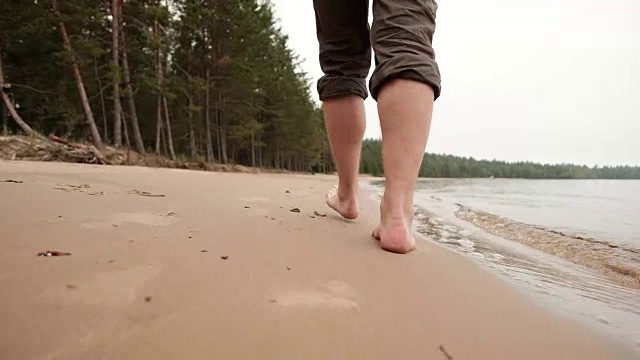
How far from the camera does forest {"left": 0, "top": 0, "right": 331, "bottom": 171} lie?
35.2 ft

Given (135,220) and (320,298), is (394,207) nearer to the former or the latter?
(320,298)

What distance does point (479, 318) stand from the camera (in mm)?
767

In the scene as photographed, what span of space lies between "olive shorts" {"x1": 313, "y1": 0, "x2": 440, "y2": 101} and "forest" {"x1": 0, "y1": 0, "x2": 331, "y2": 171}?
867 centimetres

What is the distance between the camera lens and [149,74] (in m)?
14.1

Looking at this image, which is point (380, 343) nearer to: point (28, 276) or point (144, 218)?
point (28, 276)

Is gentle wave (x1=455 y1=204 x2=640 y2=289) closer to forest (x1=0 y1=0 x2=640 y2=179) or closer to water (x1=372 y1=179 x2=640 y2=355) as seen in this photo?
water (x1=372 y1=179 x2=640 y2=355)

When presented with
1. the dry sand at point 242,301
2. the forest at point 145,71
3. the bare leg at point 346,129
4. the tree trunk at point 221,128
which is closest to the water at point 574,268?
the dry sand at point 242,301

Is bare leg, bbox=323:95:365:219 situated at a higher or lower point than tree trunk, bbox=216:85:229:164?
lower

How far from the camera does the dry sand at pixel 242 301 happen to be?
22.6 inches

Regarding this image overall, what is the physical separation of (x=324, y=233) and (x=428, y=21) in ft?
2.48

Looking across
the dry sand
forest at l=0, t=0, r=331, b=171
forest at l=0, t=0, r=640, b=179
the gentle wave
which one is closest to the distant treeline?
forest at l=0, t=0, r=640, b=179

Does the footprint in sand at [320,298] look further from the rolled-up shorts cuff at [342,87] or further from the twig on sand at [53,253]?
the rolled-up shorts cuff at [342,87]

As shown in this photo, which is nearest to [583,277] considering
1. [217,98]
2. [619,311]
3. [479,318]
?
[619,311]

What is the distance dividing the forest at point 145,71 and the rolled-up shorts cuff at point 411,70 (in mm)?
9051
